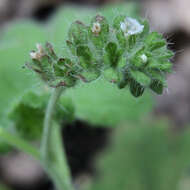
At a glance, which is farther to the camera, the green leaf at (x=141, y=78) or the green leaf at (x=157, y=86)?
A: the green leaf at (x=157, y=86)

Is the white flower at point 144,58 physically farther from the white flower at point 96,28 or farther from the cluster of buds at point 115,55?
the white flower at point 96,28

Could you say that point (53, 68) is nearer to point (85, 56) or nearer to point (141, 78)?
point (85, 56)

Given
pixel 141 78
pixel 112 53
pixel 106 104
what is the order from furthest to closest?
1. pixel 106 104
2. pixel 112 53
3. pixel 141 78

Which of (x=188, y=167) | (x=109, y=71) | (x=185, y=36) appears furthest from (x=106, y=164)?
(x=109, y=71)

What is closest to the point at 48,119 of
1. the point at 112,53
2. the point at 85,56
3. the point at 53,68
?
the point at 53,68

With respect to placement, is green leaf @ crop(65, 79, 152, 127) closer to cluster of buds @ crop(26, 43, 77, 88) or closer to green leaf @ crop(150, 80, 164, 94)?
cluster of buds @ crop(26, 43, 77, 88)

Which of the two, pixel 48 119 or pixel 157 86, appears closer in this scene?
pixel 157 86

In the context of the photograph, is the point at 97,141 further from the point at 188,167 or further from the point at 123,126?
the point at 188,167

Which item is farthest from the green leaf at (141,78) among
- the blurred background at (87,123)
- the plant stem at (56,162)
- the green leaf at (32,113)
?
the blurred background at (87,123)

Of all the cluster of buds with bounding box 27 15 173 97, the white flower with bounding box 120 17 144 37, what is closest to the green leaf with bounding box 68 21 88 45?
the cluster of buds with bounding box 27 15 173 97
